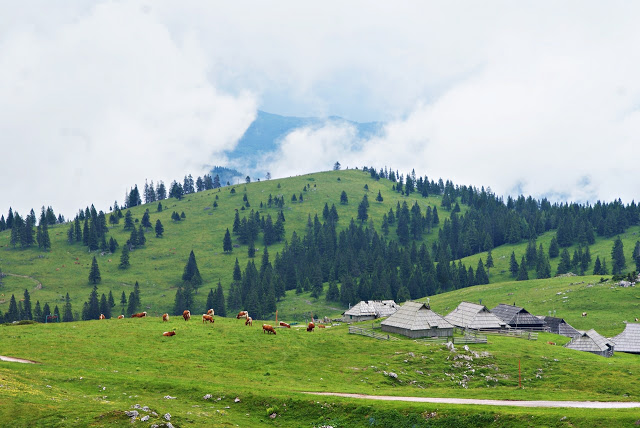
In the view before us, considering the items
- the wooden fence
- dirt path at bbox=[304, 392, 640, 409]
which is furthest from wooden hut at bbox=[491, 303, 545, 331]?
dirt path at bbox=[304, 392, 640, 409]

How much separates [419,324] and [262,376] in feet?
116

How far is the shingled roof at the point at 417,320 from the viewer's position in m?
83.4

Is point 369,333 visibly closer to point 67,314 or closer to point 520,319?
point 520,319

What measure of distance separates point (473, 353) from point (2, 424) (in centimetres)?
5282

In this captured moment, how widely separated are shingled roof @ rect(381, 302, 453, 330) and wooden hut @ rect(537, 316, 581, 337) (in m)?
30.7

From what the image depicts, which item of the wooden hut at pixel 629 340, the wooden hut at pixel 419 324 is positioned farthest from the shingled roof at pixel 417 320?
the wooden hut at pixel 629 340

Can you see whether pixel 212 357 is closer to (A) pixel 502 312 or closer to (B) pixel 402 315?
(B) pixel 402 315

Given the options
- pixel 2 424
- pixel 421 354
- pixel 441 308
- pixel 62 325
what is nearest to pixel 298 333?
pixel 421 354

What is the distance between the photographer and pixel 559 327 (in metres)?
102

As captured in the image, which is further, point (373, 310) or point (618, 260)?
point (618, 260)

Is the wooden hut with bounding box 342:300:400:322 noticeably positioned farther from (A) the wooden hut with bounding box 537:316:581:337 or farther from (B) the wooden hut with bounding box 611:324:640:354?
(B) the wooden hut with bounding box 611:324:640:354

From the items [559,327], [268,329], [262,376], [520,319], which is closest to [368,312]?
[520,319]

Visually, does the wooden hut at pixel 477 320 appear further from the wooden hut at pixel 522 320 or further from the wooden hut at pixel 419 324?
the wooden hut at pixel 419 324

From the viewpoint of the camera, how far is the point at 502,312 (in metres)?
106
